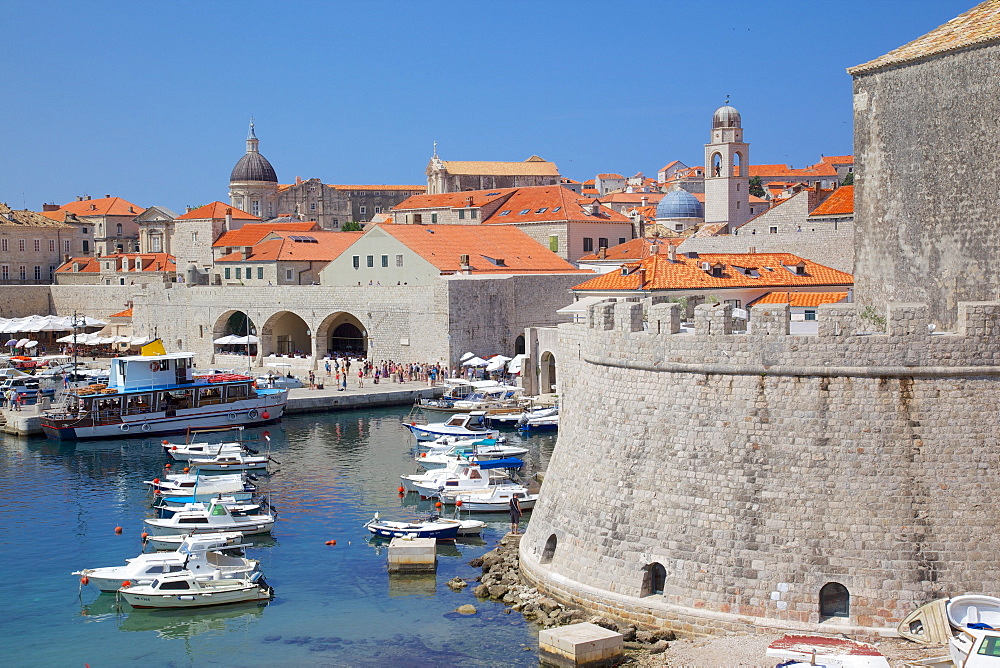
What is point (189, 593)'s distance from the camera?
805 inches

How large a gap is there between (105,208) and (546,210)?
162 ft

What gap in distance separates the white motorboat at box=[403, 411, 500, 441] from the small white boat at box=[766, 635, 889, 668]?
22175mm

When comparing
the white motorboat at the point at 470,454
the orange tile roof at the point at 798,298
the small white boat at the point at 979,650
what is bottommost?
the small white boat at the point at 979,650

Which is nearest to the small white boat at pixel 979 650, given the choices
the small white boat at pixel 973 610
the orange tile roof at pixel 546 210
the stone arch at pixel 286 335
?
the small white boat at pixel 973 610

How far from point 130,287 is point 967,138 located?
5739 cm

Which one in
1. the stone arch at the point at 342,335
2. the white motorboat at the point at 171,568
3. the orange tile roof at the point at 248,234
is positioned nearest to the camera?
the white motorboat at the point at 171,568

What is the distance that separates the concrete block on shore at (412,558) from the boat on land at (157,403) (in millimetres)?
20469

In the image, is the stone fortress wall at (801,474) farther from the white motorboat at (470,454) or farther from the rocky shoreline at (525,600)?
the white motorboat at (470,454)

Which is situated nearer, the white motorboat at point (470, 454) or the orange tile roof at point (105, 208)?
the white motorboat at point (470, 454)

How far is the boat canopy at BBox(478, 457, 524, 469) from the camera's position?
31.1 metres

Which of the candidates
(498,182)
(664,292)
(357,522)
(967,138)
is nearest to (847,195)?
(664,292)

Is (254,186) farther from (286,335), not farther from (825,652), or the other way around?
(825,652)

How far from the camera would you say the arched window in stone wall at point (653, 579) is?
15.4 metres

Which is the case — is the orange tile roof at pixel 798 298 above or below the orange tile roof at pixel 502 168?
below
